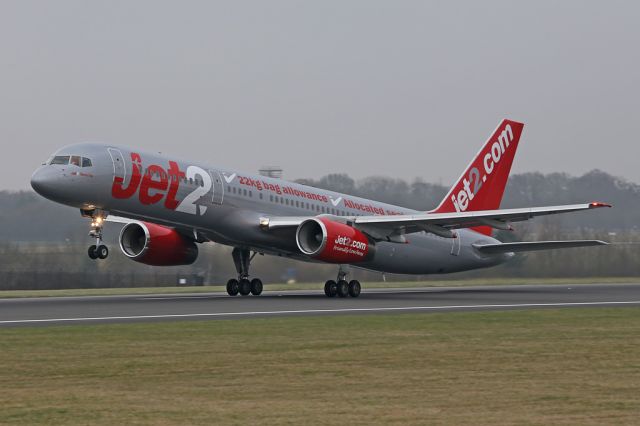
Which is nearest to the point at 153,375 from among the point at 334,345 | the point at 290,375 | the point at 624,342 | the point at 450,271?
the point at 290,375

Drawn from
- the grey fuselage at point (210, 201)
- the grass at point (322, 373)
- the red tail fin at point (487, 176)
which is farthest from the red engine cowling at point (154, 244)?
the grass at point (322, 373)

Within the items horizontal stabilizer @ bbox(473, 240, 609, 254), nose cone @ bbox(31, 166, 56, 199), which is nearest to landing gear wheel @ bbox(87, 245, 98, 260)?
nose cone @ bbox(31, 166, 56, 199)

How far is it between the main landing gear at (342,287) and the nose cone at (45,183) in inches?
402

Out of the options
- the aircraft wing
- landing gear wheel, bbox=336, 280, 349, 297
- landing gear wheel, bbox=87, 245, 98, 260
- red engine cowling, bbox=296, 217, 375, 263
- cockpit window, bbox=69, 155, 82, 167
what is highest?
cockpit window, bbox=69, 155, 82, 167

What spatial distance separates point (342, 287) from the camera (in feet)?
115

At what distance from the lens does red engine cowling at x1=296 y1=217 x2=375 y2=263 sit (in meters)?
32.4

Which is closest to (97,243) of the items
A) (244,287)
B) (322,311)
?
(322,311)

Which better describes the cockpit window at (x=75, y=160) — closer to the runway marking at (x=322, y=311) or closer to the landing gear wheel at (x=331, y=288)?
the runway marking at (x=322, y=311)

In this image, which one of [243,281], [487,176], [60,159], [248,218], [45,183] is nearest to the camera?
[45,183]

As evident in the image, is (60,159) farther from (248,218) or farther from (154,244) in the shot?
(248,218)

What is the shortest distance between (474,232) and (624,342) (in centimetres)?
2513

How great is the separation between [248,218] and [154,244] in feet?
12.8

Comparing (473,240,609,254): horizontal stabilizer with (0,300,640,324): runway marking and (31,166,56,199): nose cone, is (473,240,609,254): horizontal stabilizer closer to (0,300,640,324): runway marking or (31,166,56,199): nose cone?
(0,300,640,324): runway marking

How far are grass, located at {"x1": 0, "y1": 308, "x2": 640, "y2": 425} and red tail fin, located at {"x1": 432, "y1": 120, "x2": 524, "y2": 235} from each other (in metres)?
20.6
